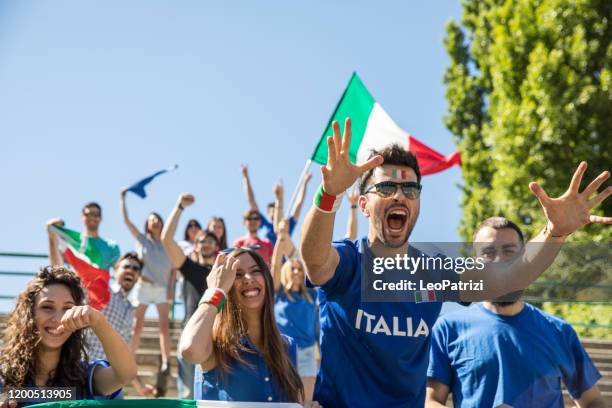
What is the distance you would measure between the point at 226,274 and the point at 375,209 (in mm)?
754

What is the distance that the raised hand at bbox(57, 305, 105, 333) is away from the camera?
382 centimetres

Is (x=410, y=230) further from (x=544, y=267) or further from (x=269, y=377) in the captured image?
(x=269, y=377)

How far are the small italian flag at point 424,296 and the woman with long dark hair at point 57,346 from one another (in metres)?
1.36

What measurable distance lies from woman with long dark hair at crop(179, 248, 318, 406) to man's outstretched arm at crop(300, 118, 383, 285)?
609 millimetres

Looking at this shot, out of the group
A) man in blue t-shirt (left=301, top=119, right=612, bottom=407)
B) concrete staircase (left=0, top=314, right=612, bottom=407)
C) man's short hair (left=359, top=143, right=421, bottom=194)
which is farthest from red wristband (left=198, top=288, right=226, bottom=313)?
concrete staircase (left=0, top=314, right=612, bottom=407)

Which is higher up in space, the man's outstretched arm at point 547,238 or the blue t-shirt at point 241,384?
the man's outstretched arm at point 547,238

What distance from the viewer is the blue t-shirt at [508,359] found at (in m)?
4.32

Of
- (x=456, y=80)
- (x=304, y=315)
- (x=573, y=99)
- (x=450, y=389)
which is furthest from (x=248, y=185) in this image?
(x=456, y=80)

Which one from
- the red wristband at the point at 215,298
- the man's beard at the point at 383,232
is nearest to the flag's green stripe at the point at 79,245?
the red wristband at the point at 215,298

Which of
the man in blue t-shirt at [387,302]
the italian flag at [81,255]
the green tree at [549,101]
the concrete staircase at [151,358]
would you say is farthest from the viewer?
the green tree at [549,101]

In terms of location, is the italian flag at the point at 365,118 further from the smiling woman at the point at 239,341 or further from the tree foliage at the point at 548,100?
the tree foliage at the point at 548,100

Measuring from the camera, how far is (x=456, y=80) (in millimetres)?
24625

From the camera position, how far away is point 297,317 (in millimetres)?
8680

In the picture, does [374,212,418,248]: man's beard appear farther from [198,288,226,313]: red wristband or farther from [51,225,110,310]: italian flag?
[51,225,110,310]: italian flag
